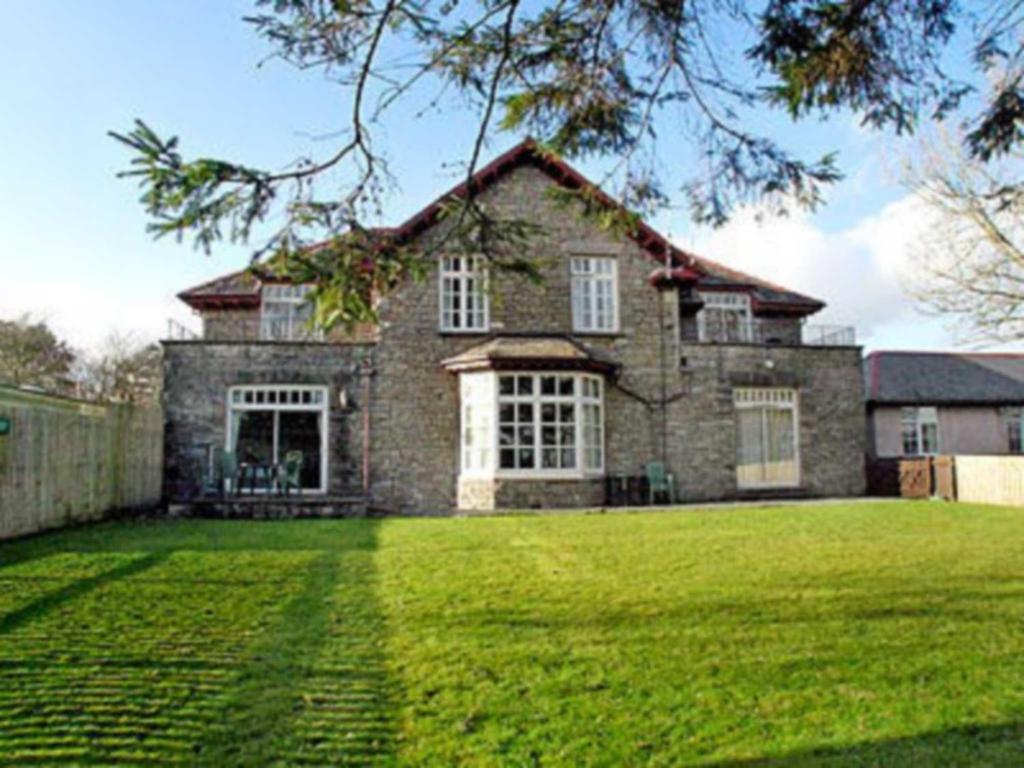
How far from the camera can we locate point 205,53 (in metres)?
6.71

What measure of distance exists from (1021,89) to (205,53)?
6.64 metres

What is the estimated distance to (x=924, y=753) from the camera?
3.40 m

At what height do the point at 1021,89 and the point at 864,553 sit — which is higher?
the point at 1021,89

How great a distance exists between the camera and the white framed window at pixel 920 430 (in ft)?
81.8

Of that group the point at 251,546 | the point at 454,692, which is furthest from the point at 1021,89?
the point at 251,546

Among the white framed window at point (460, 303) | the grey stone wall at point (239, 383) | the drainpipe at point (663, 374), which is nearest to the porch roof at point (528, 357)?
the white framed window at point (460, 303)

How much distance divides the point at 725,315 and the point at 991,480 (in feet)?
25.4

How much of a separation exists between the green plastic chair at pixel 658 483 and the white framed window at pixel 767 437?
1.92m

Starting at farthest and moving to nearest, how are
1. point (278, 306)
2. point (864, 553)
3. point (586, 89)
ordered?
1. point (278, 306)
2. point (864, 553)
3. point (586, 89)

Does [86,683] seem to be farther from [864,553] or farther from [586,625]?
[864,553]

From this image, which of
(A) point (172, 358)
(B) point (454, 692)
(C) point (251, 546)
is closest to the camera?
(B) point (454, 692)

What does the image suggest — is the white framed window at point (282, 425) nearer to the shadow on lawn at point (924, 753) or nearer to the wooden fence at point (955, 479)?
the wooden fence at point (955, 479)

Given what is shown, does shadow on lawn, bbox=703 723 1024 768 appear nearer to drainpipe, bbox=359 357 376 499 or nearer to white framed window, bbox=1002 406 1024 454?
drainpipe, bbox=359 357 376 499

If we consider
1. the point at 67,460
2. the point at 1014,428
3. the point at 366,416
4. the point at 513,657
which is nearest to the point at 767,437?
the point at 366,416
